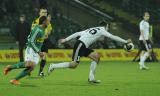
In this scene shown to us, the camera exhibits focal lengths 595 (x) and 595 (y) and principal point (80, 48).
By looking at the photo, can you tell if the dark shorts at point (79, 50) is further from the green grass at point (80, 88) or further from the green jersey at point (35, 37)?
the green jersey at point (35, 37)

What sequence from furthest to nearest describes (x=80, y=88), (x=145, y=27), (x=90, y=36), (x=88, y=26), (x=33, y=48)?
(x=88, y=26)
(x=145, y=27)
(x=90, y=36)
(x=33, y=48)
(x=80, y=88)

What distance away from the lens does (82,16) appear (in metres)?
43.6

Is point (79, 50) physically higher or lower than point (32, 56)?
higher

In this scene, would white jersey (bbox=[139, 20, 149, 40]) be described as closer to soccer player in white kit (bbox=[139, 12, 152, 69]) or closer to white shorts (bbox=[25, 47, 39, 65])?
soccer player in white kit (bbox=[139, 12, 152, 69])

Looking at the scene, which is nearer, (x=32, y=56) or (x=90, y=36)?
(x=32, y=56)

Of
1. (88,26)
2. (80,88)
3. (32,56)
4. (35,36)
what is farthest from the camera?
(88,26)

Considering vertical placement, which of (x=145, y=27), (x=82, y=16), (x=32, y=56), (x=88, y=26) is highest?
(x=82, y=16)

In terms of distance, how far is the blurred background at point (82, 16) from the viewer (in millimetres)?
37938

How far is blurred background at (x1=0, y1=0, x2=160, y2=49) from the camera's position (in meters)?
37.9

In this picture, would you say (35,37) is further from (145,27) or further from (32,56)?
(145,27)

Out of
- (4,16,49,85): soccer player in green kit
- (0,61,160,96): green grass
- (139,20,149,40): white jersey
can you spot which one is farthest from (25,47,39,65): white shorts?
(139,20,149,40): white jersey

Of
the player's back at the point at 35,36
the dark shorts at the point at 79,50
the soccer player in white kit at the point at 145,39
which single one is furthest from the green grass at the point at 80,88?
the soccer player in white kit at the point at 145,39

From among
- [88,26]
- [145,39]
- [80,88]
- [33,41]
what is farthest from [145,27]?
[88,26]

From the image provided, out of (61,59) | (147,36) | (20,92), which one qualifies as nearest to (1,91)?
(20,92)
